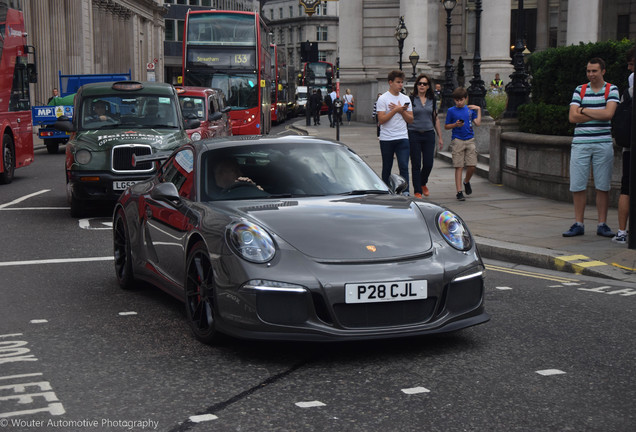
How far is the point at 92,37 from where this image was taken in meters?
59.5

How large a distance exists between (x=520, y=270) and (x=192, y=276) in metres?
4.04

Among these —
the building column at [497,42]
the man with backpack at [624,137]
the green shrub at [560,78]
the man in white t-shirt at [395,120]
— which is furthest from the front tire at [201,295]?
the building column at [497,42]

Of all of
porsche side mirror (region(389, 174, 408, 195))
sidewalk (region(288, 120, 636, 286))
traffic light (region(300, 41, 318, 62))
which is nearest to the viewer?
porsche side mirror (region(389, 174, 408, 195))

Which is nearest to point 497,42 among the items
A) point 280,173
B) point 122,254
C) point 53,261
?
point 53,261

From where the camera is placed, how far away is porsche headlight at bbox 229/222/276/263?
5367mm

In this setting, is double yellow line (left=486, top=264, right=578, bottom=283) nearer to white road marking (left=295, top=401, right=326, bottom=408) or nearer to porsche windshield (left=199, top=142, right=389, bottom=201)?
porsche windshield (left=199, top=142, right=389, bottom=201)

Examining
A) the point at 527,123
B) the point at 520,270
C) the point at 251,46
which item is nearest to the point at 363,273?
the point at 520,270

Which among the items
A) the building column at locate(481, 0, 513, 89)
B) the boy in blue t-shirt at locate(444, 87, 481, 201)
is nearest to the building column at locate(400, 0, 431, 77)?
the building column at locate(481, 0, 513, 89)

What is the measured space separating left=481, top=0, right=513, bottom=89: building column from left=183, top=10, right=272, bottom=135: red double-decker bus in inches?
559

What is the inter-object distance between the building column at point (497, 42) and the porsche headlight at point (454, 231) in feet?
122

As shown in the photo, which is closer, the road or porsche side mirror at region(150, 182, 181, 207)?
the road

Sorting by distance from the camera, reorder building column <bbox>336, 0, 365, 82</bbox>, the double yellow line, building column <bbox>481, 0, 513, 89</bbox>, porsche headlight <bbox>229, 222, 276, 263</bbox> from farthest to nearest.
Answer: building column <bbox>336, 0, 365, 82</bbox> < building column <bbox>481, 0, 513, 89</bbox> < the double yellow line < porsche headlight <bbox>229, 222, 276, 263</bbox>

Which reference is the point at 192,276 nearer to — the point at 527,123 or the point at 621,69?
the point at 621,69

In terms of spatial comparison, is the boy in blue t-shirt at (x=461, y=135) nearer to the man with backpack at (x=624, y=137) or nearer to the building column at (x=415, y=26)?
the man with backpack at (x=624, y=137)
